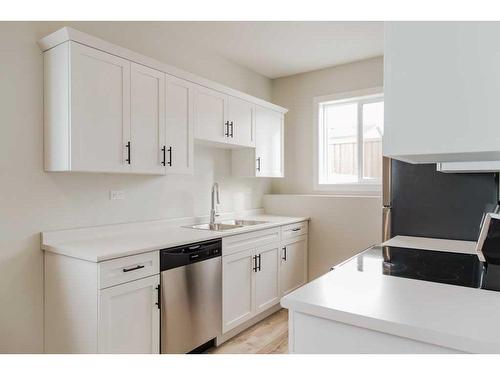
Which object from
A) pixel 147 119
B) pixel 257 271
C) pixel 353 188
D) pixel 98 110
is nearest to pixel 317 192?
pixel 353 188

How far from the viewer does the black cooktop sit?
1.35 meters

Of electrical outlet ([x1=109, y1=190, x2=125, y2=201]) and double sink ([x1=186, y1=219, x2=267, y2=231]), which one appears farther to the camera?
double sink ([x1=186, y1=219, x2=267, y2=231])

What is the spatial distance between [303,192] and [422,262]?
2.59 m

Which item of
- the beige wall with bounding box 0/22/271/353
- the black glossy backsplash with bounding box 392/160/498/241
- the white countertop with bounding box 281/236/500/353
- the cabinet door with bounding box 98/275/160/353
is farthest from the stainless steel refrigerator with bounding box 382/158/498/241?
the beige wall with bounding box 0/22/271/353

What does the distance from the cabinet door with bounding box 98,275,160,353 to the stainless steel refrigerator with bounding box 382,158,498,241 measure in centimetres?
168

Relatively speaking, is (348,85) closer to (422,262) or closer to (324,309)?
(422,262)

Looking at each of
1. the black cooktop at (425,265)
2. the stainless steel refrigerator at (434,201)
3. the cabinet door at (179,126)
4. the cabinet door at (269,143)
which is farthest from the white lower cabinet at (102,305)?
the cabinet door at (269,143)

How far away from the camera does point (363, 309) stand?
1.02m

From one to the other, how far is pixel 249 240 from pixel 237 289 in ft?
1.37

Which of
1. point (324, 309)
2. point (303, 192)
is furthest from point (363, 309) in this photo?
point (303, 192)

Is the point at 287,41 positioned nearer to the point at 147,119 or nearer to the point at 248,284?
the point at 147,119

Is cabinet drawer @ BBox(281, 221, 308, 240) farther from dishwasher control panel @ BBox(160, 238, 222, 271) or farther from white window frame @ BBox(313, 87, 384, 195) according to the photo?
dishwasher control panel @ BBox(160, 238, 222, 271)

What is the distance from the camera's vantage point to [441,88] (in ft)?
3.13

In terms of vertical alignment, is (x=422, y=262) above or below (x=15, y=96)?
below
